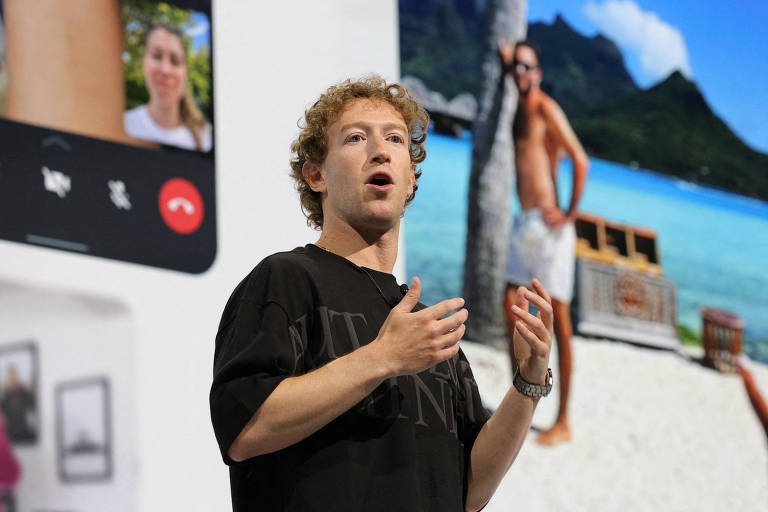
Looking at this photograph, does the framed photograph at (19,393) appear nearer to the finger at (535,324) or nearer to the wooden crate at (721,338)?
the finger at (535,324)

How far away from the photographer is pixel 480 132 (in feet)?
6.64

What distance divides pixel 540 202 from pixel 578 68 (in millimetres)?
375

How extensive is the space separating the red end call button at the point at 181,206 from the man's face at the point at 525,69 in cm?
97

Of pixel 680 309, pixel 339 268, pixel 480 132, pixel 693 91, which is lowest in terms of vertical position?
pixel 339 268

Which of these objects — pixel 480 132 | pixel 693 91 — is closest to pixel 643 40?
pixel 693 91

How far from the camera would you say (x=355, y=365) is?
2.40 ft

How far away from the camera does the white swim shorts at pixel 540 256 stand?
201 cm

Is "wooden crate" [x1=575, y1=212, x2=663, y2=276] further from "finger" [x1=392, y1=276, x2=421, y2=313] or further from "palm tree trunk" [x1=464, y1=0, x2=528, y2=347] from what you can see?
"finger" [x1=392, y1=276, x2=421, y2=313]

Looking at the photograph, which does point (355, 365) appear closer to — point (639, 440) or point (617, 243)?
point (639, 440)

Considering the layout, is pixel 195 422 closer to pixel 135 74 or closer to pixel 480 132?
pixel 135 74

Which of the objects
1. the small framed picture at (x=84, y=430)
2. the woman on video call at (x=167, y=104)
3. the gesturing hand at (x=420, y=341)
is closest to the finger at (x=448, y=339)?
the gesturing hand at (x=420, y=341)

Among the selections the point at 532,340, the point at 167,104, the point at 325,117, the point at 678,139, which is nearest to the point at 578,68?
the point at 678,139

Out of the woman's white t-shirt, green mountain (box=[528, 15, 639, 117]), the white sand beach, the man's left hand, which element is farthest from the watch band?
green mountain (box=[528, 15, 639, 117])

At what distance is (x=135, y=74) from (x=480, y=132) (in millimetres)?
926
